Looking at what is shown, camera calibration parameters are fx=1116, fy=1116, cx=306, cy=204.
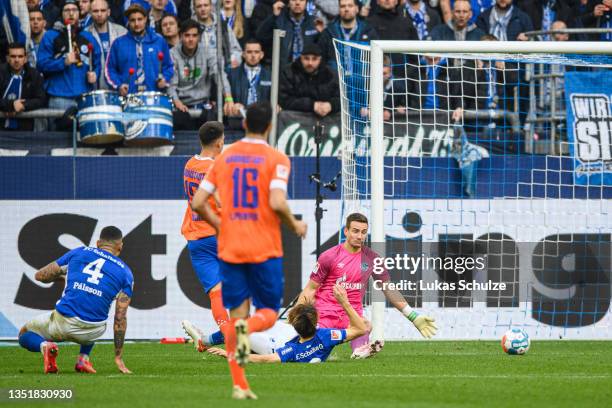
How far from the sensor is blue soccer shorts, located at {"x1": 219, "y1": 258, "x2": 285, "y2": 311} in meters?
8.08

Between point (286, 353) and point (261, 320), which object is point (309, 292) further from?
point (261, 320)

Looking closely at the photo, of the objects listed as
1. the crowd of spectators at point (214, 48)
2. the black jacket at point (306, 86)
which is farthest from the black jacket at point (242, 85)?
the black jacket at point (306, 86)

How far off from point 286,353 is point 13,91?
7.57m

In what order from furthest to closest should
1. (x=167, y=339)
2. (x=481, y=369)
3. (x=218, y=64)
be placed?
(x=218, y=64), (x=167, y=339), (x=481, y=369)

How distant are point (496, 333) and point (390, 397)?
7.80 m

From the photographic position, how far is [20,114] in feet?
54.6

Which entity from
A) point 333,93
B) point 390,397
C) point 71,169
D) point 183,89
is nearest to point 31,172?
point 71,169

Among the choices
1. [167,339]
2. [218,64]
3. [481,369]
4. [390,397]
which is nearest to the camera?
[390,397]

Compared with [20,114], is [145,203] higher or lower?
lower

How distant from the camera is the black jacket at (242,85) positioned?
17.0 m

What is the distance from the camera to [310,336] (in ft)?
36.6

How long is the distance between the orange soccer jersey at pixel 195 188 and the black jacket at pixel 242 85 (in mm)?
5812

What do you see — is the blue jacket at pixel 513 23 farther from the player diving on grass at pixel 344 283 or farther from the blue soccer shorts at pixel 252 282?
the blue soccer shorts at pixel 252 282

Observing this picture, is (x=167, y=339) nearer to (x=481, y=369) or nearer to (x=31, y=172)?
(x=31, y=172)
